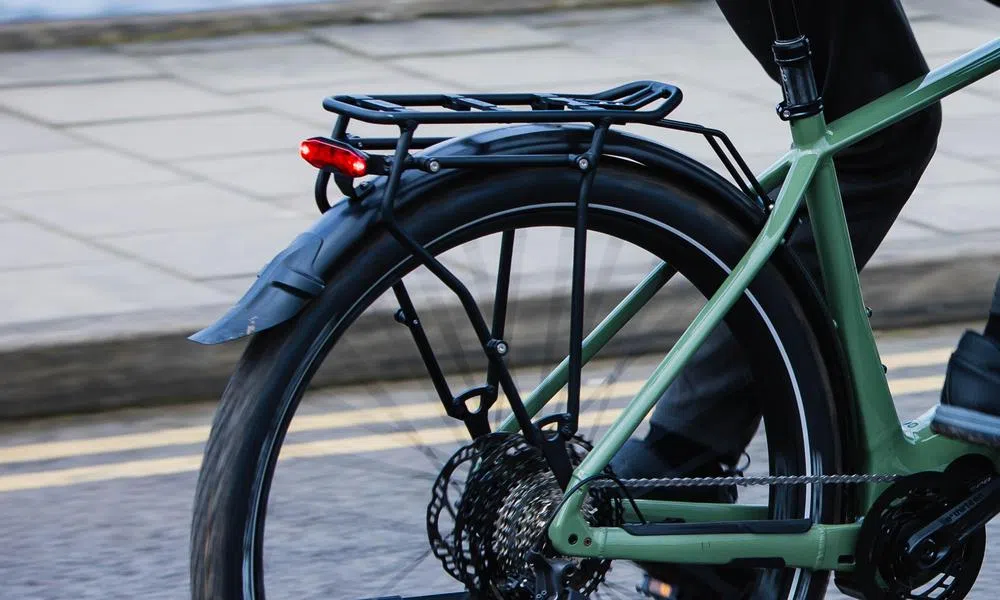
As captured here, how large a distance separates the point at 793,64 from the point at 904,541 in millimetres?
729

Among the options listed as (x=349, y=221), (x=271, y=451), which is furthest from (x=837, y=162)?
(x=271, y=451)

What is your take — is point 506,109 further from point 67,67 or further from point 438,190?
point 67,67

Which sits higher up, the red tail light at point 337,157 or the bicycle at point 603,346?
the red tail light at point 337,157

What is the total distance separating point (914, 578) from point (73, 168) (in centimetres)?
436

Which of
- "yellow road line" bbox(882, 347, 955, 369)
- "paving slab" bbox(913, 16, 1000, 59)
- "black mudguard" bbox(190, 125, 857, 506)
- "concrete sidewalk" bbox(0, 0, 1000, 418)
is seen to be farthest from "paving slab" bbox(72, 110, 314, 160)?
"black mudguard" bbox(190, 125, 857, 506)

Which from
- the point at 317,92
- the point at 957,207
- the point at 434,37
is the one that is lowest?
the point at 957,207

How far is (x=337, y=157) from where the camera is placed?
2162 millimetres

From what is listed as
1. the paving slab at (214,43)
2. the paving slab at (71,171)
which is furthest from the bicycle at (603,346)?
the paving slab at (214,43)

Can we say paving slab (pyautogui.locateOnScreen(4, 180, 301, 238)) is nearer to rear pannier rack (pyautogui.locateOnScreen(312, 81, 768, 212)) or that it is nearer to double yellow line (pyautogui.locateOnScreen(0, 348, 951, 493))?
double yellow line (pyautogui.locateOnScreen(0, 348, 951, 493))

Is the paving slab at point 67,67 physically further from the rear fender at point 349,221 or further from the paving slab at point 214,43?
the rear fender at point 349,221

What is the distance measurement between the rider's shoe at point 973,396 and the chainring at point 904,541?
79 mm

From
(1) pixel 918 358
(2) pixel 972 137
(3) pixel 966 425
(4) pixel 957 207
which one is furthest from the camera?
(2) pixel 972 137

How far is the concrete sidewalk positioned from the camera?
4.60 m

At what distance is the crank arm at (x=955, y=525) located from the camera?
8.46 ft
